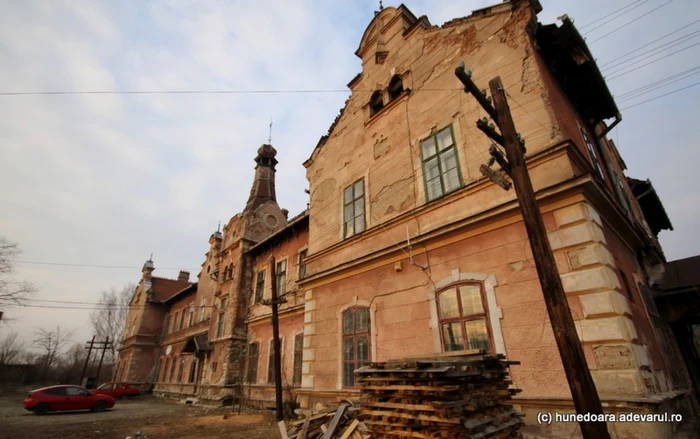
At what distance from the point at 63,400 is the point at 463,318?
2103cm

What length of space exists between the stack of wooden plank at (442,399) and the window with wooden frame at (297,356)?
9.53 m

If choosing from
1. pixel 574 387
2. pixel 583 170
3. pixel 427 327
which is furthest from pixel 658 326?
pixel 574 387

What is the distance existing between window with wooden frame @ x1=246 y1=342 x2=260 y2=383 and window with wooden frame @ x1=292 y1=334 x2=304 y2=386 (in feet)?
12.8

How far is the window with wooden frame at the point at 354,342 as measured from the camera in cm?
854

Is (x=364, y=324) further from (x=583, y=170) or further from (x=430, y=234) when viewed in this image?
(x=583, y=170)

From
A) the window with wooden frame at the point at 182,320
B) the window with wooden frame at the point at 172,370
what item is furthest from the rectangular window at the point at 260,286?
the window with wooden frame at the point at 172,370

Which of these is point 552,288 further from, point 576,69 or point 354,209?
point 354,209

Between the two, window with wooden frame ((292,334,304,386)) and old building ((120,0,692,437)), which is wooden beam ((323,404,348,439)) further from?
window with wooden frame ((292,334,304,386))

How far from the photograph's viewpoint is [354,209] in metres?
10.6

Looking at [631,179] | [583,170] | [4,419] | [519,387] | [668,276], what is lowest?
[4,419]

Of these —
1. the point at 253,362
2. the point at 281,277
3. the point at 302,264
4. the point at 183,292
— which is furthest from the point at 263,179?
the point at 183,292

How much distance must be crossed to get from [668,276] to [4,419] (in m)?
25.3

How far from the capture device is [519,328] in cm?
570

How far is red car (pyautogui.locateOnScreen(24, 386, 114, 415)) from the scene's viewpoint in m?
16.1
